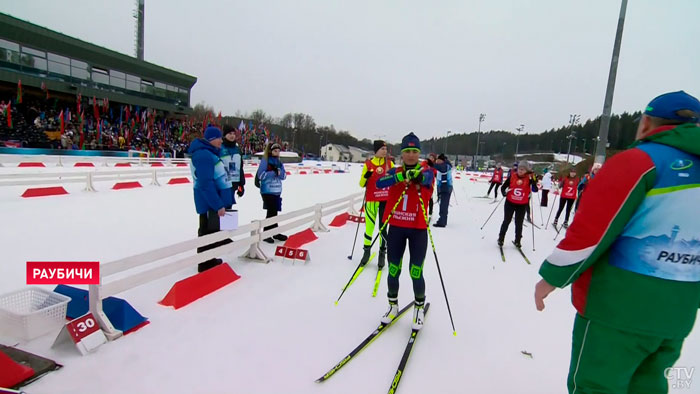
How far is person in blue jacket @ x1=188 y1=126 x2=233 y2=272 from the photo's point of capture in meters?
4.63

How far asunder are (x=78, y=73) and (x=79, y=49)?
2.22m

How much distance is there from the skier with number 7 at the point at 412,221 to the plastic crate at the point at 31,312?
335 cm

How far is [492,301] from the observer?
4812 millimetres

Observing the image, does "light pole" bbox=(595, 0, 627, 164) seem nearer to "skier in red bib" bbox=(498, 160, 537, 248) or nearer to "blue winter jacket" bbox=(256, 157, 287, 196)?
"skier in red bib" bbox=(498, 160, 537, 248)

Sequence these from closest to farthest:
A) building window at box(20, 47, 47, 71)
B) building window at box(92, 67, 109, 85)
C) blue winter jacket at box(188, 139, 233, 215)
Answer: blue winter jacket at box(188, 139, 233, 215)
building window at box(20, 47, 47, 71)
building window at box(92, 67, 109, 85)

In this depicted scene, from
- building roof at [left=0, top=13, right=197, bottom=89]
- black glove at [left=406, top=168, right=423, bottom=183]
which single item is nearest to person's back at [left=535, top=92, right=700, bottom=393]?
black glove at [left=406, top=168, right=423, bottom=183]

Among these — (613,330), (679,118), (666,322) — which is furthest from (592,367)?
(679,118)

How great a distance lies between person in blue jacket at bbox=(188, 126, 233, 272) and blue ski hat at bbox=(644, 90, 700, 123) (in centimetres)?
461

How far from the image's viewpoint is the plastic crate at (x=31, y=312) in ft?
10.0

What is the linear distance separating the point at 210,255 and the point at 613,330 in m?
4.44

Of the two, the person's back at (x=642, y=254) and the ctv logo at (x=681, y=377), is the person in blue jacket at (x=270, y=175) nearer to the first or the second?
the person's back at (x=642, y=254)

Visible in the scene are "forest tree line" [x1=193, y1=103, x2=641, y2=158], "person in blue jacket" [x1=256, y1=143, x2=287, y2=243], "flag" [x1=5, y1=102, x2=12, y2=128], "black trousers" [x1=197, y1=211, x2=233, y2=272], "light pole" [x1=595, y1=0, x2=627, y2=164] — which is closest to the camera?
"black trousers" [x1=197, y1=211, x2=233, y2=272]

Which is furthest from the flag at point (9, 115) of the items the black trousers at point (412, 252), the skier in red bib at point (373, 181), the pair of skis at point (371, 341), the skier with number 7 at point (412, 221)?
the pair of skis at point (371, 341)

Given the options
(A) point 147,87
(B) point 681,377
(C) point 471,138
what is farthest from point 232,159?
(C) point 471,138
